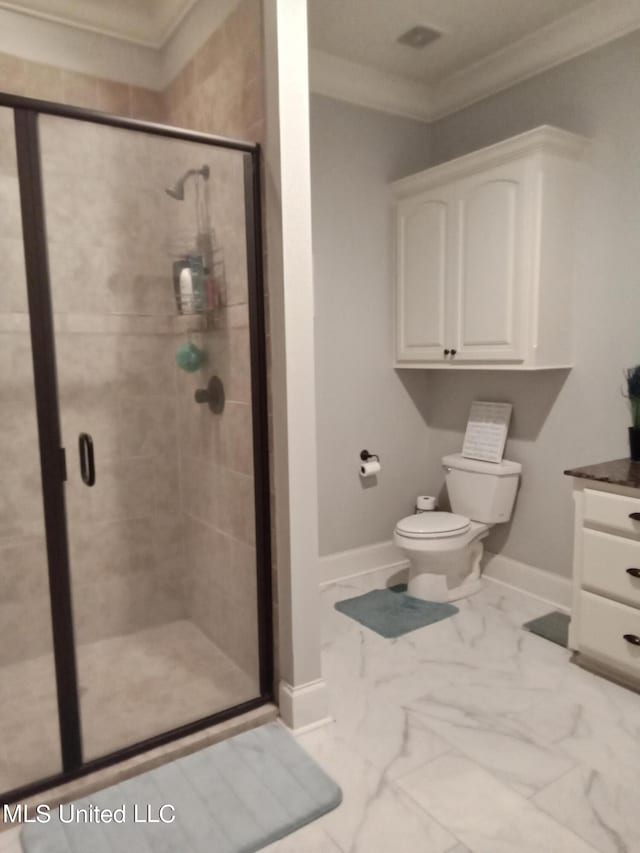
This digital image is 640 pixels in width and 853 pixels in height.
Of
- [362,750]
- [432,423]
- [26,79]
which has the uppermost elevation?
[26,79]

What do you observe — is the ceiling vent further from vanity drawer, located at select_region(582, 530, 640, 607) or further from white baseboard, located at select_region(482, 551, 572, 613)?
white baseboard, located at select_region(482, 551, 572, 613)

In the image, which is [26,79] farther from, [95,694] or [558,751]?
[558,751]

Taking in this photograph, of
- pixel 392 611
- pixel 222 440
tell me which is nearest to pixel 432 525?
pixel 392 611

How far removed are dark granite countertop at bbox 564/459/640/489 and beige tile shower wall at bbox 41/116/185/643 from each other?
5.71 ft

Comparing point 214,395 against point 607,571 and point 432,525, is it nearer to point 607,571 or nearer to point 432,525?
point 432,525

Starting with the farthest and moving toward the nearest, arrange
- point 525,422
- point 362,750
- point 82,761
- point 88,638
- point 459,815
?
point 525,422, point 88,638, point 362,750, point 82,761, point 459,815

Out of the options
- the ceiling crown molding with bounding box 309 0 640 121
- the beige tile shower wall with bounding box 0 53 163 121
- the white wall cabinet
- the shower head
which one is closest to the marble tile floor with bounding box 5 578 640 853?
the white wall cabinet

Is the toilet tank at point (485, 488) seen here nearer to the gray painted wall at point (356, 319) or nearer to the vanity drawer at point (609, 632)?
the gray painted wall at point (356, 319)

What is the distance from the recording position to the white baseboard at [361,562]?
3.25 meters

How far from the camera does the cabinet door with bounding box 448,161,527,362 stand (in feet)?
8.89

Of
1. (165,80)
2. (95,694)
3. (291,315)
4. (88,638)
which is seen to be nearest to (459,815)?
(95,694)

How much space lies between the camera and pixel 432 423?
3576mm

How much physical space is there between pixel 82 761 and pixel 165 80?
264cm

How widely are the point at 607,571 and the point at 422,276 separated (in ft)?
5.67
